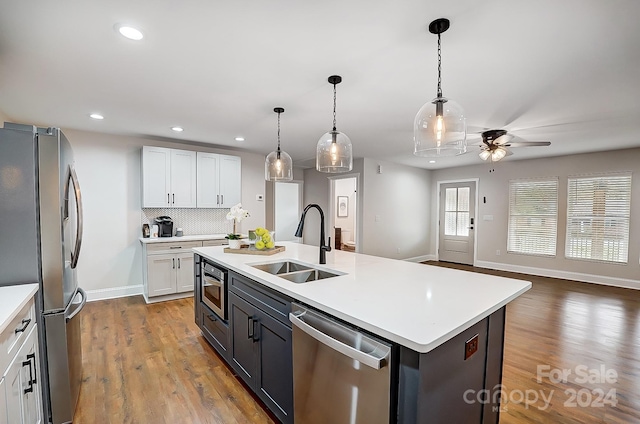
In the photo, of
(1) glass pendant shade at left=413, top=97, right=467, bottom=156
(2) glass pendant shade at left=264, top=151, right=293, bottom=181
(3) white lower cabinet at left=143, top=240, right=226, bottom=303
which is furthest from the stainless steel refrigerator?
(3) white lower cabinet at left=143, top=240, right=226, bottom=303

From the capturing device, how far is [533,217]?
19.2ft

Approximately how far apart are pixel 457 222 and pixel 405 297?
632 centimetres

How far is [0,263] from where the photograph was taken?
5.04 feet

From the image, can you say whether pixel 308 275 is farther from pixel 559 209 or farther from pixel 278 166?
pixel 559 209

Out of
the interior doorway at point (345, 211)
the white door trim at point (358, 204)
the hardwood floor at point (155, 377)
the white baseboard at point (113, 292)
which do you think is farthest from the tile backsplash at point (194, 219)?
the interior doorway at point (345, 211)

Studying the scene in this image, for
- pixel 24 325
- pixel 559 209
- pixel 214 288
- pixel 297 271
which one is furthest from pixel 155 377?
pixel 559 209

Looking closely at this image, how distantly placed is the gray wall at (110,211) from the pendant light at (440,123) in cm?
424

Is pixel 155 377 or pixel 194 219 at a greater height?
pixel 194 219

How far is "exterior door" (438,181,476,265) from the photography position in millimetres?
6766

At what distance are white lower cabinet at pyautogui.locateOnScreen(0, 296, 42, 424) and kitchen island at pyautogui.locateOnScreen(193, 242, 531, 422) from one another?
3.63ft

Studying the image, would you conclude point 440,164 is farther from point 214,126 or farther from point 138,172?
point 138,172

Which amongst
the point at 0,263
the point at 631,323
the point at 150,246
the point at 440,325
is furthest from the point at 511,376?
the point at 150,246

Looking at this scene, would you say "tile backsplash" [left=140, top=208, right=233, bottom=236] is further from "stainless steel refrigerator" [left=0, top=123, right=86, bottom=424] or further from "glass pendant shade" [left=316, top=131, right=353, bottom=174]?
"glass pendant shade" [left=316, top=131, right=353, bottom=174]

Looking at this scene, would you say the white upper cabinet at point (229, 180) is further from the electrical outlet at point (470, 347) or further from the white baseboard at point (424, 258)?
the white baseboard at point (424, 258)
